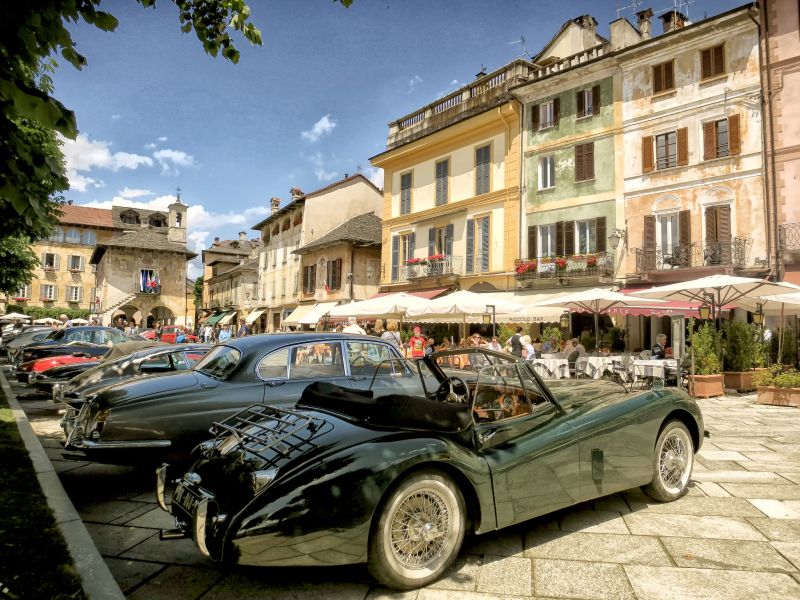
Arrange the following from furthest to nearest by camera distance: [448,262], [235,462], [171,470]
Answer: [448,262] → [171,470] → [235,462]

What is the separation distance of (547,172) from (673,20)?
23.8 feet

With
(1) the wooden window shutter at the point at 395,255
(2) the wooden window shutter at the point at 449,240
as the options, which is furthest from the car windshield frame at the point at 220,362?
(1) the wooden window shutter at the point at 395,255

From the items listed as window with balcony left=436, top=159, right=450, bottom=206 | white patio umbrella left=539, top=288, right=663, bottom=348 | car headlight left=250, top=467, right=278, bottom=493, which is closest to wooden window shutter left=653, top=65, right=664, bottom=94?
white patio umbrella left=539, top=288, right=663, bottom=348

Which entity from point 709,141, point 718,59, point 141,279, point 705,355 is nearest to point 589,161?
point 709,141

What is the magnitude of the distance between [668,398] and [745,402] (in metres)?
7.94

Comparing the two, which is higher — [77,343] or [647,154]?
[647,154]

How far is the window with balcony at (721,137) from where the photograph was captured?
57.8 ft

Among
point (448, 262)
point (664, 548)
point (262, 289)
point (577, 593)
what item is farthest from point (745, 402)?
point (262, 289)

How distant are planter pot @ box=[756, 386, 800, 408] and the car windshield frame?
10139mm

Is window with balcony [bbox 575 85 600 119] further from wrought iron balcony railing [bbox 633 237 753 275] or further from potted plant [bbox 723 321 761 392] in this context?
potted plant [bbox 723 321 761 392]

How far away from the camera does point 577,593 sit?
9.50 ft

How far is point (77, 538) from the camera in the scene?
11.6ft

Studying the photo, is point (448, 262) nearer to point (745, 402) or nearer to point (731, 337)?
point (731, 337)

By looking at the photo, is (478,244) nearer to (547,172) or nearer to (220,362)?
(547,172)
